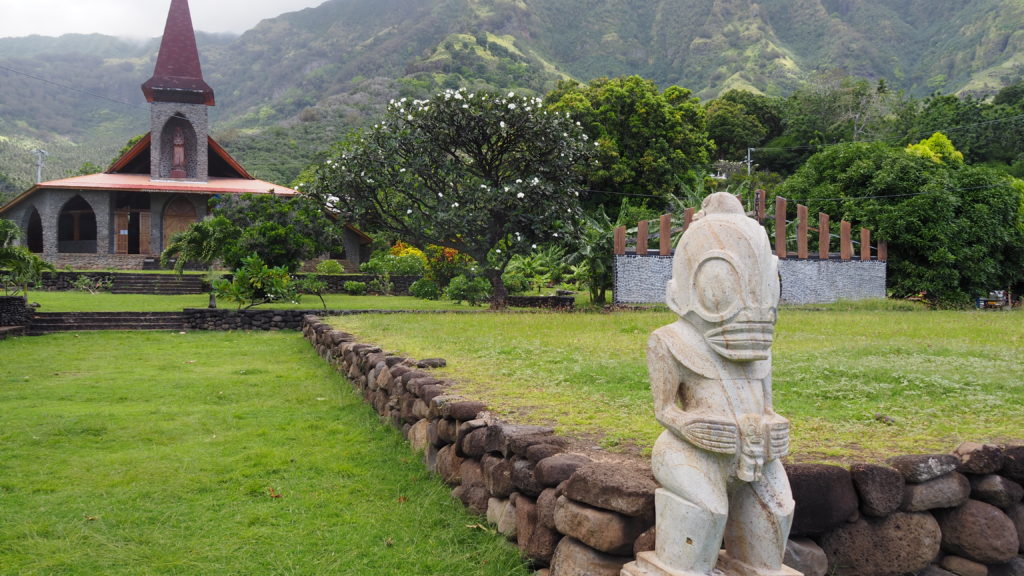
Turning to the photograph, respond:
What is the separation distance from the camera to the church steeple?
1518 inches

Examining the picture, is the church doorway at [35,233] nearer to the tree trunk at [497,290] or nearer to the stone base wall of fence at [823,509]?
the tree trunk at [497,290]

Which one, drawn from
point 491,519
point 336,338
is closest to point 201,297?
point 336,338

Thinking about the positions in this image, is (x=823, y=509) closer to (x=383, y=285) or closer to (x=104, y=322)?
(x=104, y=322)

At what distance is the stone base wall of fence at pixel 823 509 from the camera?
3.73 meters

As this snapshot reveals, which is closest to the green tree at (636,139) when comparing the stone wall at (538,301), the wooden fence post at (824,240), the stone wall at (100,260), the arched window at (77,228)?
the wooden fence post at (824,240)

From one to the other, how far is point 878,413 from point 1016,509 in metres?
1.35

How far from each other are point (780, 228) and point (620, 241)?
519cm

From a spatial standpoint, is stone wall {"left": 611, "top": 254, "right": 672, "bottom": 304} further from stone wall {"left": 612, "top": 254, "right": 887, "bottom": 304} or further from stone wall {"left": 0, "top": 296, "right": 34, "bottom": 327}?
stone wall {"left": 0, "top": 296, "right": 34, "bottom": 327}

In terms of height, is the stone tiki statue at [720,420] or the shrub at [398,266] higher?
the shrub at [398,266]

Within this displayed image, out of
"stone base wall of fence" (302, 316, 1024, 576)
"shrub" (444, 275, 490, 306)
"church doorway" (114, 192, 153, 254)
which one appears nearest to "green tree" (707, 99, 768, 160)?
"shrub" (444, 275, 490, 306)

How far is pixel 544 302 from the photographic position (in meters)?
22.0

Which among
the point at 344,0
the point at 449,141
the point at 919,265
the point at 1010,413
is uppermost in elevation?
the point at 344,0

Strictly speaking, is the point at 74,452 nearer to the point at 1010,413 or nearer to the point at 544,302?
the point at 1010,413

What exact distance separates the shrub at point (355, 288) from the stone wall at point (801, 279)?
1185cm
